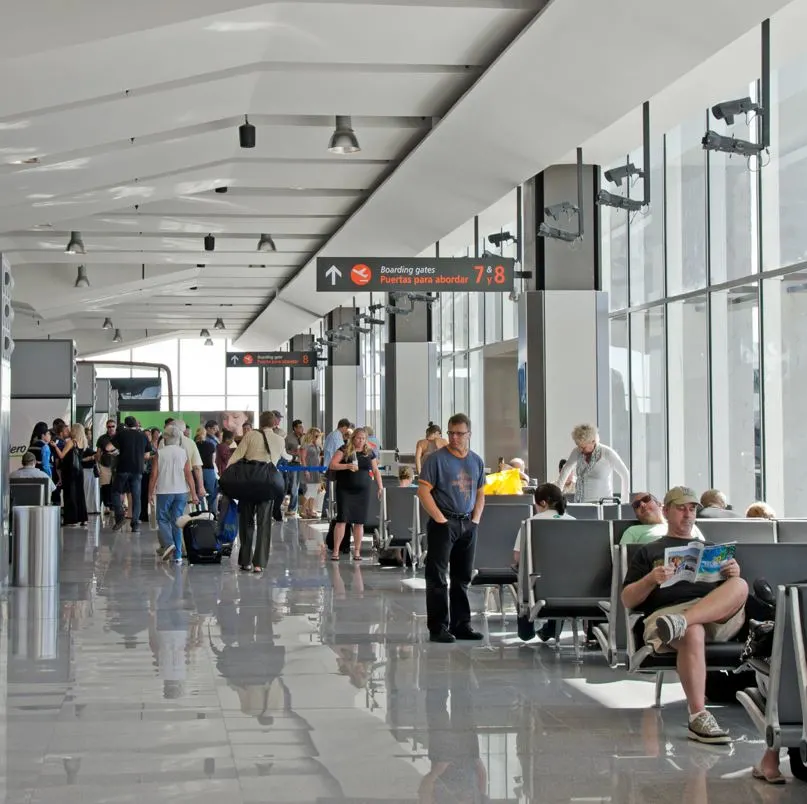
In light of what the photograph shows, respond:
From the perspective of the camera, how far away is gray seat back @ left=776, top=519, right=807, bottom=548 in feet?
27.8

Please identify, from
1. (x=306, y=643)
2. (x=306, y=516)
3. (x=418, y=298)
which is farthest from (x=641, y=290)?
(x=306, y=643)

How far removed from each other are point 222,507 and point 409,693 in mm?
9658

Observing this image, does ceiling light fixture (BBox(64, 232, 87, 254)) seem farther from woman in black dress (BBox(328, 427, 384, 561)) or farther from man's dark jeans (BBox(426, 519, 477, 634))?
man's dark jeans (BBox(426, 519, 477, 634))

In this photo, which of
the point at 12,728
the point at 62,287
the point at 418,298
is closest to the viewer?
the point at 12,728

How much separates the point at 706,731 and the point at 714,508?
3423 mm

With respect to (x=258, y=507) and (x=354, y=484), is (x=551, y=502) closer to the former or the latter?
(x=258, y=507)

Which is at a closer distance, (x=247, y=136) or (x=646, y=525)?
(x=646, y=525)

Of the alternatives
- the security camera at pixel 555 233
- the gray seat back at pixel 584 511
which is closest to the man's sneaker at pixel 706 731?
the gray seat back at pixel 584 511

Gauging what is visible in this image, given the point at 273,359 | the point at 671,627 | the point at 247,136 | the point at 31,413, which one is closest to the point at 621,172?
the point at 247,136

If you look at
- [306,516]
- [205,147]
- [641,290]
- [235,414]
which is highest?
[205,147]

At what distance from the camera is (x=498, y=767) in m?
5.86

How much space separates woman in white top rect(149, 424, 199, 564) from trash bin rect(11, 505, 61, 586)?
2.36 meters

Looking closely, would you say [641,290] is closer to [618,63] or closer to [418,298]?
[418,298]

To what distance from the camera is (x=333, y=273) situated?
16156 mm
